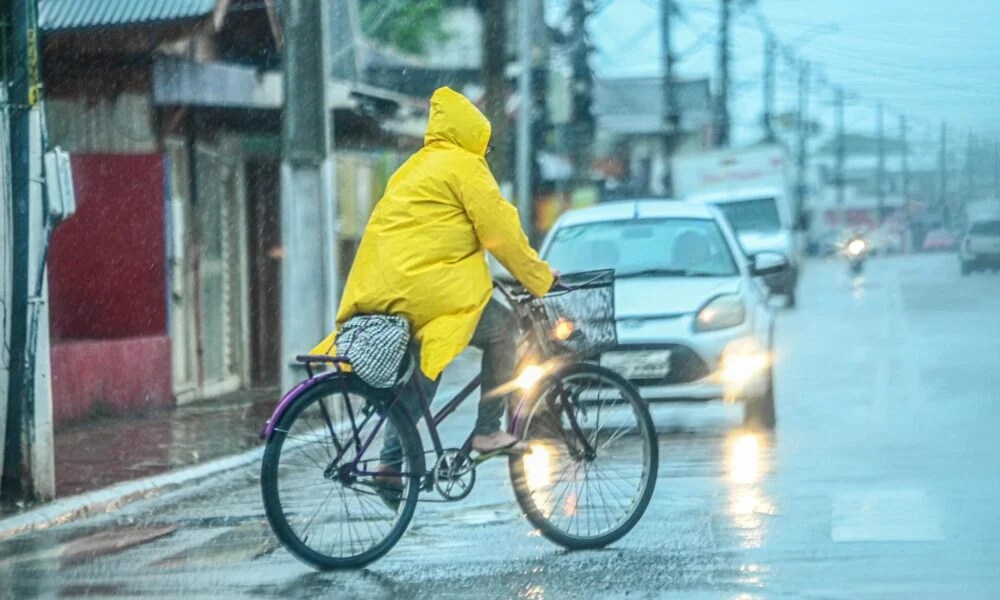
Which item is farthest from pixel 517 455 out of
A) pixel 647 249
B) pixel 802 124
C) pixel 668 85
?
pixel 802 124

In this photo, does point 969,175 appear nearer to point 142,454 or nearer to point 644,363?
point 644,363

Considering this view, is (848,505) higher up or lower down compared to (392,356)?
lower down

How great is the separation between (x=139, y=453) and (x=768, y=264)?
4.28m

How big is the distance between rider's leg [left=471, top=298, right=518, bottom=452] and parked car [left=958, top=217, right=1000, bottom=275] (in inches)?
1562

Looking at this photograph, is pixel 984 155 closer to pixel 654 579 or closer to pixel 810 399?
pixel 810 399

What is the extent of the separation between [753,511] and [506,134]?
17067mm

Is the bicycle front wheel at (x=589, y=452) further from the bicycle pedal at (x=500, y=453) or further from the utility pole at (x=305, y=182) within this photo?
the utility pole at (x=305, y=182)

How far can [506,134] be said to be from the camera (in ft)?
82.1

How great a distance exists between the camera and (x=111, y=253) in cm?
1540

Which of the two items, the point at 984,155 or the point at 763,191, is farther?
the point at 984,155

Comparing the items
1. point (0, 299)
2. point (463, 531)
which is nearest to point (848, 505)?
point (463, 531)

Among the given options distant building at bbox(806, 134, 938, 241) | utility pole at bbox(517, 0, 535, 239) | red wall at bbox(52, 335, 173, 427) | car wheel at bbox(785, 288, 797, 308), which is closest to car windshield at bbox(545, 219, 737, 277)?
red wall at bbox(52, 335, 173, 427)

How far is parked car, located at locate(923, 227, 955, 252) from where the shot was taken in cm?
8719

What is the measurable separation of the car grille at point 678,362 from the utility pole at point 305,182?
3223 mm
